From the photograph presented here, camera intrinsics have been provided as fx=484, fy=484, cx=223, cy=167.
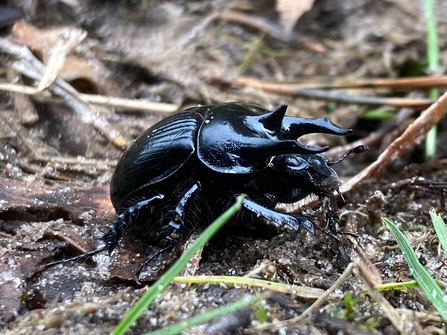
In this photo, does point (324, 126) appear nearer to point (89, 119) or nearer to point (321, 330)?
point (321, 330)

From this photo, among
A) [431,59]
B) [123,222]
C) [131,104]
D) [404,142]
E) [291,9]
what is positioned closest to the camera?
[123,222]

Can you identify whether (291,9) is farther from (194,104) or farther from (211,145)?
(211,145)

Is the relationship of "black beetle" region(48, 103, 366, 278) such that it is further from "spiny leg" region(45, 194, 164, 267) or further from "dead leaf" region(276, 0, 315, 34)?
"dead leaf" region(276, 0, 315, 34)

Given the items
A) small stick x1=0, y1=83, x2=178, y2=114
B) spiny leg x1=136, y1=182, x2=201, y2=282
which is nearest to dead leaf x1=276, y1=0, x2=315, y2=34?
small stick x1=0, y1=83, x2=178, y2=114

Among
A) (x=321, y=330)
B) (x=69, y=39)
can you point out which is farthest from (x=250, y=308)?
(x=69, y=39)

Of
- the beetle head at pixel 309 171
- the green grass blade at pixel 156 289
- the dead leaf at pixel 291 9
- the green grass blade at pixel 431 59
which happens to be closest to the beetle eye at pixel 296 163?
the beetle head at pixel 309 171

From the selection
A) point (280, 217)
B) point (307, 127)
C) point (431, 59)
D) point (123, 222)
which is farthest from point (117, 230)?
point (431, 59)

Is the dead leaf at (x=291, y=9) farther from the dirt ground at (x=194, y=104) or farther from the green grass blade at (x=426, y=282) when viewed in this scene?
the green grass blade at (x=426, y=282)
